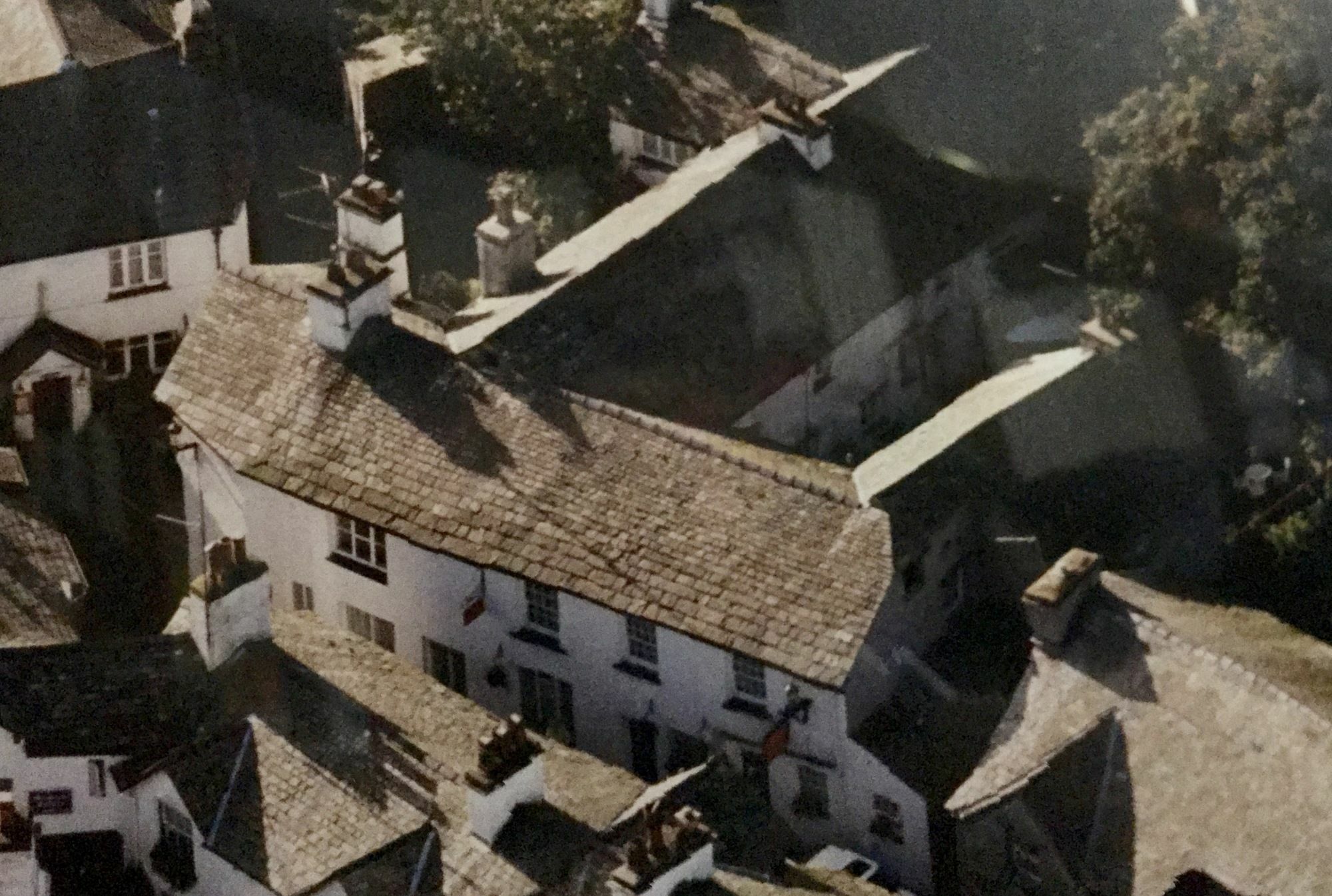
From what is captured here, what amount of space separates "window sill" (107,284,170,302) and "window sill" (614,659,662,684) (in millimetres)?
19395

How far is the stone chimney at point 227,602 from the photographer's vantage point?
187 feet

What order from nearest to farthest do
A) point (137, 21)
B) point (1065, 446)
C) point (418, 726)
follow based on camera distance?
point (418, 726), point (1065, 446), point (137, 21)

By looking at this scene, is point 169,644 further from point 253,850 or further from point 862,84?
point 862,84

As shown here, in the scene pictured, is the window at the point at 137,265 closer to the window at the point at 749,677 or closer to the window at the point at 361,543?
the window at the point at 361,543

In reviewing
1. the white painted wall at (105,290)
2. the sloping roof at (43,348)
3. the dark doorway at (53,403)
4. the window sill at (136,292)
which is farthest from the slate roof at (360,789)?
the window sill at (136,292)

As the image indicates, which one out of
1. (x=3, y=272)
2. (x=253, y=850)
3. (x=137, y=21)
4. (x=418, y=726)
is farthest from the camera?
(x=137, y=21)

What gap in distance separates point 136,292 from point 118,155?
11.7 ft

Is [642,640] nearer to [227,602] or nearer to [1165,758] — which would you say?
[227,602]

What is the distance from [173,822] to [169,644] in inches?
156

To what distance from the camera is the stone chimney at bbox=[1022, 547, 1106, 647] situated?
58.4 metres

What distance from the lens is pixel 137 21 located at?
7856 centimetres

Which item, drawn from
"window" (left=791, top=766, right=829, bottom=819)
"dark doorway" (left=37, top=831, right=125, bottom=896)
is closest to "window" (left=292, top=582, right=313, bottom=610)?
"dark doorway" (left=37, top=831, right=125, bottom=896)

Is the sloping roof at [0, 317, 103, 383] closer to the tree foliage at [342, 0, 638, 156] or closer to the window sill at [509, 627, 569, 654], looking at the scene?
the tree foliage at [342, 0, 638, 156]

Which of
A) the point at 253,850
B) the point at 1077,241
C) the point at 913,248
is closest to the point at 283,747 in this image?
the point at 253,850
